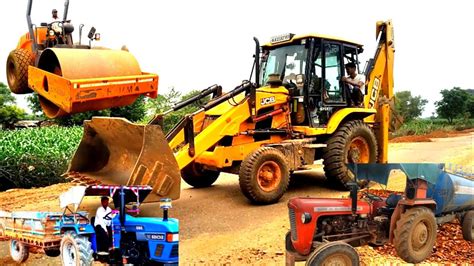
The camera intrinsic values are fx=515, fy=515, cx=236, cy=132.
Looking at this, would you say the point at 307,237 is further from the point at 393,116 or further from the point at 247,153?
the point at 393,116

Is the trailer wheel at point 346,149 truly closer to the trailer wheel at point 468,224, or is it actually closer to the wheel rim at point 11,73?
the trailer wheel at point 468,224

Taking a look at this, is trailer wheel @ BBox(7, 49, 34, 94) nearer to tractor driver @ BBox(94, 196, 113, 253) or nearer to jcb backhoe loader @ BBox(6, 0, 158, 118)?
jcb backhoe loader @ BBox(6, 0, 158, 118)

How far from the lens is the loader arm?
420 inches

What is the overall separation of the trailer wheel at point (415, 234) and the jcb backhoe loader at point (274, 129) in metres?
2.94

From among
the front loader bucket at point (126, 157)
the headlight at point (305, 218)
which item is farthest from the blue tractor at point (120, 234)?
the headlight at point (305, 218)

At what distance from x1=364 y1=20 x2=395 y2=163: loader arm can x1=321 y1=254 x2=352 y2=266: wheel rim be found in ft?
18.3

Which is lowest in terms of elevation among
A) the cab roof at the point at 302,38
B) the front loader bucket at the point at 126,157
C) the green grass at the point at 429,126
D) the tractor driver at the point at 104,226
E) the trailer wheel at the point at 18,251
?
the green grass at the point at 429,126

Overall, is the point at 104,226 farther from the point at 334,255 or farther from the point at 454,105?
the point at 454,105

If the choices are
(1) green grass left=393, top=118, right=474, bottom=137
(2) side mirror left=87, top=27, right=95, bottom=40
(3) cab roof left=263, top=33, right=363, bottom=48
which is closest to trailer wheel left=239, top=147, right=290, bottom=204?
(3) cab roof left=263, top=33, right=363, bottom=48

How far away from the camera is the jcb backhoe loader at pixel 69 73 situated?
5.47 meters

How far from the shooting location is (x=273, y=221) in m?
7.56

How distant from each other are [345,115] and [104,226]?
17.7 ft

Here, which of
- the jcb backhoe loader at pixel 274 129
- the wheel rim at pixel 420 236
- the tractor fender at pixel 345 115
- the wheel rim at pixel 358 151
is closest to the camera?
the wheel rim at pixel 420 236

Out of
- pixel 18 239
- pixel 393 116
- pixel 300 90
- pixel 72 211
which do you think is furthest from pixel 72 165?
pixel 393 116
